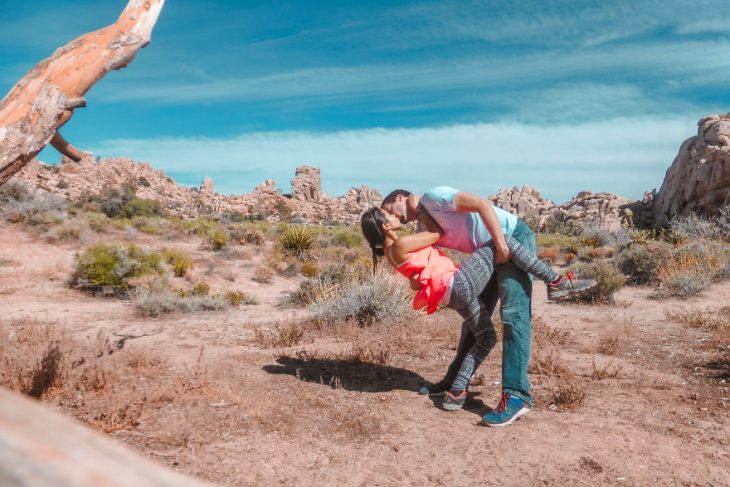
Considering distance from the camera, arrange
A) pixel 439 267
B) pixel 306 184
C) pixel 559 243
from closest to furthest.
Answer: pixel 439 267 → pixel 559 243 → pixel 306 184

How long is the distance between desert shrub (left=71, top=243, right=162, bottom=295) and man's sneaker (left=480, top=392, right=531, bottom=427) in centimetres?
926

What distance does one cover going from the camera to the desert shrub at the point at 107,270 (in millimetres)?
11078

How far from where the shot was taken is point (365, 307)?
7961 mm

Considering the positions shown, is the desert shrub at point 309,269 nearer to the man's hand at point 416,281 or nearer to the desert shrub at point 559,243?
the man's hand at point 416,281

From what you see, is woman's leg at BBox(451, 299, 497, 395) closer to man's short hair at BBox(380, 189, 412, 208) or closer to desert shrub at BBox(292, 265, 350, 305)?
man's short hair at BBox(380, 189, 412, 208)

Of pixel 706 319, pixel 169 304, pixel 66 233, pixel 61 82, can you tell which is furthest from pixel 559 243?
pixel 61 82

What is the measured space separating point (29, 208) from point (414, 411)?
1716 cm

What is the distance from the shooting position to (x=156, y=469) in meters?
0.80

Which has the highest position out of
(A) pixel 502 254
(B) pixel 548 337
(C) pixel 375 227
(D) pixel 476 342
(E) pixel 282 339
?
(C) pixel 375 227

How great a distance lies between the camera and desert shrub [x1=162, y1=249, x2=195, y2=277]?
522 inches

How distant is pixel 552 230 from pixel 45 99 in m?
45.7

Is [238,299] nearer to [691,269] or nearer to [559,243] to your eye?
[691,269]

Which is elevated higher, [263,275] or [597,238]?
[597,238]

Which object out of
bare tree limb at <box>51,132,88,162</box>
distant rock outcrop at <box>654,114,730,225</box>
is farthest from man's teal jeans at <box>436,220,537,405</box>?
distant rock outcrop at <box>654,114,730,225</box>
